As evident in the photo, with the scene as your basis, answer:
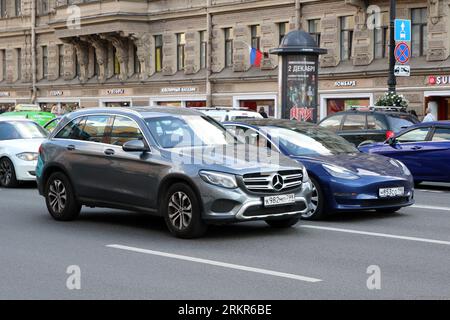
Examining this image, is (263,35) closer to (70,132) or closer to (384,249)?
(70,132)

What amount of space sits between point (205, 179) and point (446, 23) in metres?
24.1

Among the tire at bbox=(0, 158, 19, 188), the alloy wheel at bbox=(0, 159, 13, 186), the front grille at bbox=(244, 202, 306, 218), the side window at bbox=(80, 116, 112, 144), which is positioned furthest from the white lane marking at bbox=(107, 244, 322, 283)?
the alloy wheel at bbox=(0, 159, 13, 186)

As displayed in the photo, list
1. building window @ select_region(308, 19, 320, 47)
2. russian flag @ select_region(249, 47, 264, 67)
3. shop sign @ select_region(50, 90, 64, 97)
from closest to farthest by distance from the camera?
building window @ select_region(308, 19, 320, 47) → russian flag @ select_region(249, 47, 264, 67) → shop sign @ select_region(50, 90, 64, 97)

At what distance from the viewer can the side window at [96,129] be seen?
512 inches

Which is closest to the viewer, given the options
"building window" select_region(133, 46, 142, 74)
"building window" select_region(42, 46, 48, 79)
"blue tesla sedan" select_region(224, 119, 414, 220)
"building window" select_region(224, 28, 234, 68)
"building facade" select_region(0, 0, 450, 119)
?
"blue tesla sedan" select_region(224, 119, 414, 220)

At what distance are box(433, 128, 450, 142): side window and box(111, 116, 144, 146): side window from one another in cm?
863

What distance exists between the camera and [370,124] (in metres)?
22.7

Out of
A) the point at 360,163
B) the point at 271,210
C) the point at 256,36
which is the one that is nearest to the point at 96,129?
the point at 271,210

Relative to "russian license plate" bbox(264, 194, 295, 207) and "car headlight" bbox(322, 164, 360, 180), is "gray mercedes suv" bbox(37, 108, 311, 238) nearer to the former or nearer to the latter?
"russian license plate" bbox(264, 194, 295, 207)

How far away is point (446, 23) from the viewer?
3328 cm

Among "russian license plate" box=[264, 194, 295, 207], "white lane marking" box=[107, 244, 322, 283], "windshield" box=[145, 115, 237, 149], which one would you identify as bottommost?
"white lane marking" box=[107, 244, 322, 283]

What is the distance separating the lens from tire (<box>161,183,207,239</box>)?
1127cm

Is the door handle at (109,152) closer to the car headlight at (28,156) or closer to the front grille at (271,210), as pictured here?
the front grille at (271,210)

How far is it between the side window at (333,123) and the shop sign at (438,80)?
10378 millimetres
